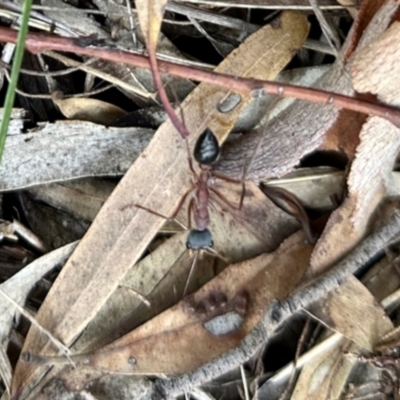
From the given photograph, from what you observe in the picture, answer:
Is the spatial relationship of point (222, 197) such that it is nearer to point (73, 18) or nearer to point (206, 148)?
point (206, 148)

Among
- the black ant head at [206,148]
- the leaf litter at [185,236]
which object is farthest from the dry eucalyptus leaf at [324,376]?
the black ant head at [206,148]

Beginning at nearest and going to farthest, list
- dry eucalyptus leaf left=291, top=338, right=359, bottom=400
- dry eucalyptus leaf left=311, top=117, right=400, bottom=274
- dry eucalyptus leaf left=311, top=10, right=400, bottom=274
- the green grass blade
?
the green grass blade
dry eucalyptus leaf left=311, top=10, right=400, bottom=274
dry eucalyptus leaf left=311, top=117, right=400, bottom=274
dry eucalyptus leaf left=291, top=338, right=359, bottom=400

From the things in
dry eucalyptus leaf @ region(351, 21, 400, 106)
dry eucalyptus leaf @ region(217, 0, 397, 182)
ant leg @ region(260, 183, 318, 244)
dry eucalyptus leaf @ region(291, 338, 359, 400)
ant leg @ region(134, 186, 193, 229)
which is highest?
dry eucalyptus leaf @ region(351, 21, 400, 106)

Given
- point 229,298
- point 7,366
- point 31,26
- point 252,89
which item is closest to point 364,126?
point 252,89

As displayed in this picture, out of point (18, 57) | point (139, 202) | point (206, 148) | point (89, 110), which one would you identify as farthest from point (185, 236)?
point (18, 57)

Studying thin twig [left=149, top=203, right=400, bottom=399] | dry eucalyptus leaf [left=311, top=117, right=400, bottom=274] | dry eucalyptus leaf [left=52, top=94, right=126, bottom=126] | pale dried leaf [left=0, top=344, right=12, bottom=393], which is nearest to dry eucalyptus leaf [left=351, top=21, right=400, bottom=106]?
dry eucalyptus leaf [left=311, top=117, right=400, bottom=274]

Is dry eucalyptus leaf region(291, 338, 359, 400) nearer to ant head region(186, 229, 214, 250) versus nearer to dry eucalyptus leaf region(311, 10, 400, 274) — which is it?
dry eucalyptus leaf region(311, 10, 400, 274)

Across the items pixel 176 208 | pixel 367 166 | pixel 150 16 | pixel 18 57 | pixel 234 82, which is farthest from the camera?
pixel 176 208
